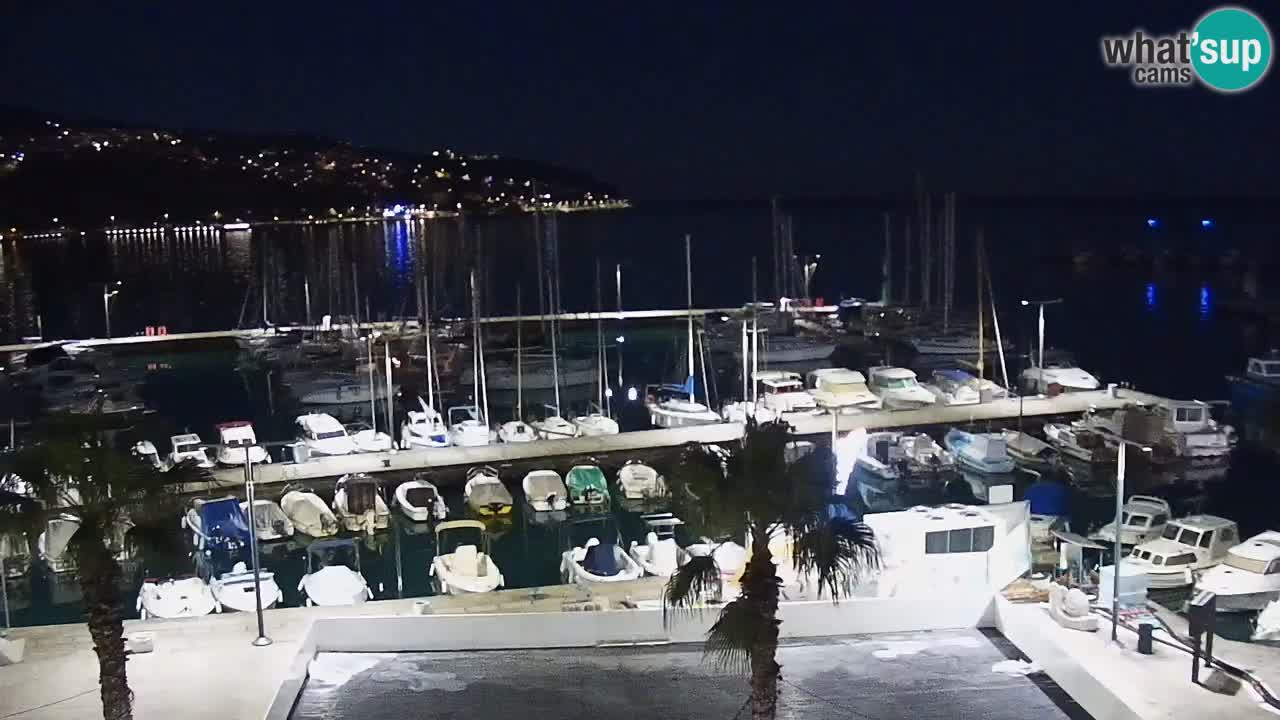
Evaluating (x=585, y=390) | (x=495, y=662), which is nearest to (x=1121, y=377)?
(x=585, y=390)

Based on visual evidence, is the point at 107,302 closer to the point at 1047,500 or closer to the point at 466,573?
the point at 466,573

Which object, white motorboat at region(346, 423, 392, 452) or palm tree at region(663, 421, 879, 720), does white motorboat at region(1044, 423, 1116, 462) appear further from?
palm tree at region(663, 421, 879, 720)

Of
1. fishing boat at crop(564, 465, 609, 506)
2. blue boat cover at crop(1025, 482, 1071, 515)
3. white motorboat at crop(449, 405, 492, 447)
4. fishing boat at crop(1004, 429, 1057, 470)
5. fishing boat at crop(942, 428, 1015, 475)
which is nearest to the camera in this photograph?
blue boat cover at crop(1025, 482, 1071, 515)

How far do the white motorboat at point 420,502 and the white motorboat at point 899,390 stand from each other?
630 inches

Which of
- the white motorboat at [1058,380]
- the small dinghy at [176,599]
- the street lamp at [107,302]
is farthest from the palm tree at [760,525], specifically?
the street lamp at [107,302]

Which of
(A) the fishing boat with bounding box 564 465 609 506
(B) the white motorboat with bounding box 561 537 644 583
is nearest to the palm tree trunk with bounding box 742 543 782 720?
(B) the white motorboat with bounding box 561 537 644 583

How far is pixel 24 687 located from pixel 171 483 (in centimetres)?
390

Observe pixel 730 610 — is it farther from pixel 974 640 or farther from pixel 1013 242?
pixel 1013 242

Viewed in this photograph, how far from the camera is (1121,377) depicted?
52250 mm

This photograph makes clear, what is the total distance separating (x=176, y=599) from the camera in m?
21.3

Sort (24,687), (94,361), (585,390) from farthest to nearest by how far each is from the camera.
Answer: (94,361), (585,390), (24,687)

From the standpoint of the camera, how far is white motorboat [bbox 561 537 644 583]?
71.0 feet

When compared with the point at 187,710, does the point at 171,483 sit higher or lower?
higher

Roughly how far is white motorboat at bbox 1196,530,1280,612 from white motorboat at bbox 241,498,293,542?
63.6 feet
